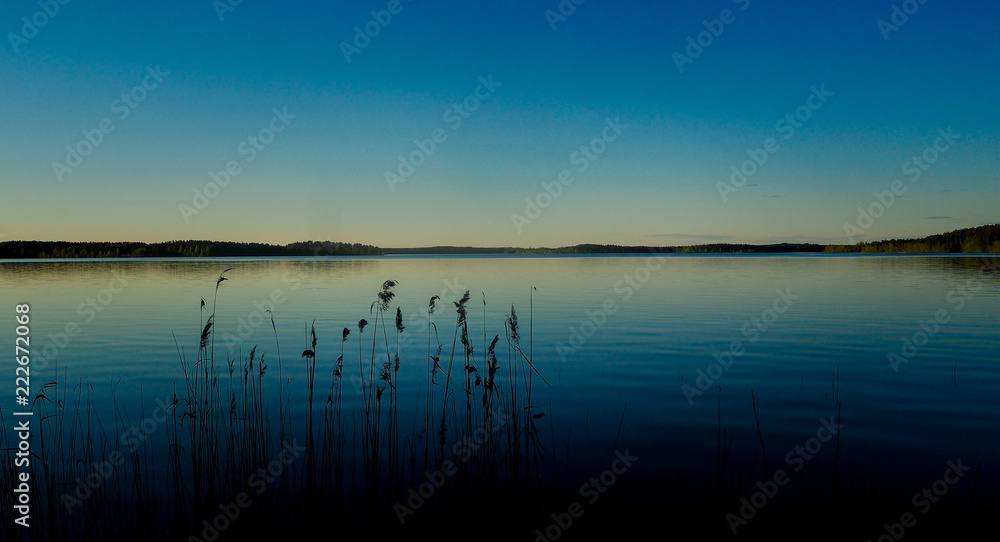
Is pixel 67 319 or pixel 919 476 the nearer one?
pixel 919 476

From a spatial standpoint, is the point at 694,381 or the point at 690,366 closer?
the point at 694,381

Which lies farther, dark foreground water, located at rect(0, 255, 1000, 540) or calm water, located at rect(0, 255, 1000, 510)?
calm water, located at rect(0, 255, 1000, 510)

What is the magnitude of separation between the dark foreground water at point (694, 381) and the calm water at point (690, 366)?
6 cm

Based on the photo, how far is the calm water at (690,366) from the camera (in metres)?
8.17

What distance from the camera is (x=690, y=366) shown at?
1420 centimetres

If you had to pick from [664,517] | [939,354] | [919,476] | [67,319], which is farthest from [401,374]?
[67,319]

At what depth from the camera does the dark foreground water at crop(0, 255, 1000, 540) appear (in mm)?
7344

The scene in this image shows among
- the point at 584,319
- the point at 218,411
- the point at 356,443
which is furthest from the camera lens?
the point at 584,319

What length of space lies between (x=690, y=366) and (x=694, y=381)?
1.59m

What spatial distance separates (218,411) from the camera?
9.88m

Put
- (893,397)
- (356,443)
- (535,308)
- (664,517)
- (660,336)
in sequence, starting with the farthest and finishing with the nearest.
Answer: (535,308)
(660,336)
(893,397)
(356,443)
(664,517)

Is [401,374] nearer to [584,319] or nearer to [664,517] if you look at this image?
[664,517]

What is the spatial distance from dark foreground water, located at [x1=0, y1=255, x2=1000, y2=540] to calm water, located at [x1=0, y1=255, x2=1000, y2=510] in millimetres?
57

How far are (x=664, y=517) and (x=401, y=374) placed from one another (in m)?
8.38
